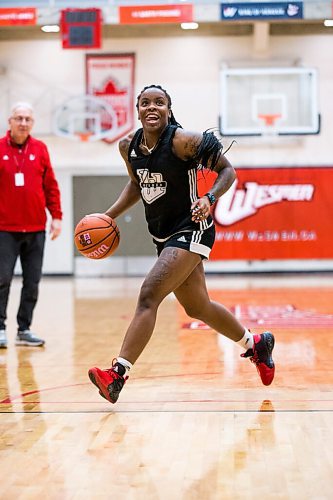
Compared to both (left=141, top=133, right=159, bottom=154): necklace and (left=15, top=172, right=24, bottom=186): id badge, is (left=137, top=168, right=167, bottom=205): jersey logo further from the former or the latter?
(left=15, top=172, right=24, bottom=186): id badge

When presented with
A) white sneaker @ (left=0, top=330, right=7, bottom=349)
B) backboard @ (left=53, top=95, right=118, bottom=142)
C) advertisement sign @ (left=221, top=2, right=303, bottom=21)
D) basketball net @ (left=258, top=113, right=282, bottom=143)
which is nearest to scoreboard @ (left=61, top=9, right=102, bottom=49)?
backboard @ (left=53, top=95, right=118, bottom=142)

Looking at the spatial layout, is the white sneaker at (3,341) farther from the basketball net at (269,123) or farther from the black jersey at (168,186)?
the basketball net at (269,123)

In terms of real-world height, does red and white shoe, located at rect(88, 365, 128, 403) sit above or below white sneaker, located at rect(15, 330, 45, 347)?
above

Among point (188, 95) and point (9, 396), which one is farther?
point (188, 95)

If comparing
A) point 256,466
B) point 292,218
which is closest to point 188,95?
point 292,218

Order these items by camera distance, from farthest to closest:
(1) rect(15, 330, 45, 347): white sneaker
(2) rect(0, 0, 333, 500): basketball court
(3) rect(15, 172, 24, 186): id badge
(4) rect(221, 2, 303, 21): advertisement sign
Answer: (4) rect(221, 2, 303, 21): advertisement sign
(2) rect(0, 0, 333, 500): basketball court
(1) rect(15, 330, 45, 347): white sneaker
(3) rect(15, 172, 24, 186): id badge

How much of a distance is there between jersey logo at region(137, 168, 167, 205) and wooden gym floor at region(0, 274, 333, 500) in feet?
3.56

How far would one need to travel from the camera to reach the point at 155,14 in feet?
48.9

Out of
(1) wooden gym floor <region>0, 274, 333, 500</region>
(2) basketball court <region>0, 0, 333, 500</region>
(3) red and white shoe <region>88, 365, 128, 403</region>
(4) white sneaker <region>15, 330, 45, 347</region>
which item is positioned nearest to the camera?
(1) wooden gym floor <region>0, 274, 333, 500</region>

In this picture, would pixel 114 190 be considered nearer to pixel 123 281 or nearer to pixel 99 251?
pixel 123 281

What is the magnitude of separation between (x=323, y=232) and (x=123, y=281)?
3.97m

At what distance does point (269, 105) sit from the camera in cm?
1573

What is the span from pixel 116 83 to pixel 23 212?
1006 cm

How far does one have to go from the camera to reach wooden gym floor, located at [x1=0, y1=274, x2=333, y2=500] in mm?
3014
